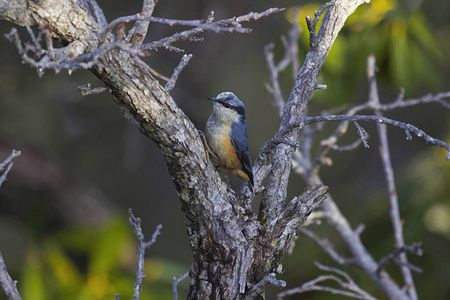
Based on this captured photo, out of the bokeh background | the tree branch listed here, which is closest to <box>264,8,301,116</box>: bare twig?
the bokeh background

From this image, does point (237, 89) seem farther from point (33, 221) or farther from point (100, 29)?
point (100, 29)

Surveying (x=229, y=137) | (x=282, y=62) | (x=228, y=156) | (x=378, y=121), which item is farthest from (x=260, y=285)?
(x=282, y=62)

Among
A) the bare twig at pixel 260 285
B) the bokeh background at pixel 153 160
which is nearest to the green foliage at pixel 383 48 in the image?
the bokeh background at pixel 153 160

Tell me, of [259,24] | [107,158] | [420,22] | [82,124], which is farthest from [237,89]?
[420,22]

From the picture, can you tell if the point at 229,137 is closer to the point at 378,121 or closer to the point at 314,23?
the point at 314,23

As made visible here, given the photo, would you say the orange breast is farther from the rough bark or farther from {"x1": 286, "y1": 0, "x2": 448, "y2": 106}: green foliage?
{"x1": 286, "y1": 0, "x2": 448, "y2": 106}: green foliage

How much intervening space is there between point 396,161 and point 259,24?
2.97 meters

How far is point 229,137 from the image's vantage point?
3.08 metres

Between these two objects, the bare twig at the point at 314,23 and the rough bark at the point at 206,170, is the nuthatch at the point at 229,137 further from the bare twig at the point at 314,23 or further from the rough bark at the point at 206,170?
the bare twig at the point at 314,23

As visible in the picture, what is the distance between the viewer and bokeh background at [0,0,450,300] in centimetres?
462

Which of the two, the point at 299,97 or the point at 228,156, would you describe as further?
the point at 228,156

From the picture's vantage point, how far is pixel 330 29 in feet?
8.25

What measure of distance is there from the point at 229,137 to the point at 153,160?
4.27 metres

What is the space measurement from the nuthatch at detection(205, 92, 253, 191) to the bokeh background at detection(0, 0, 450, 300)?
138cm
